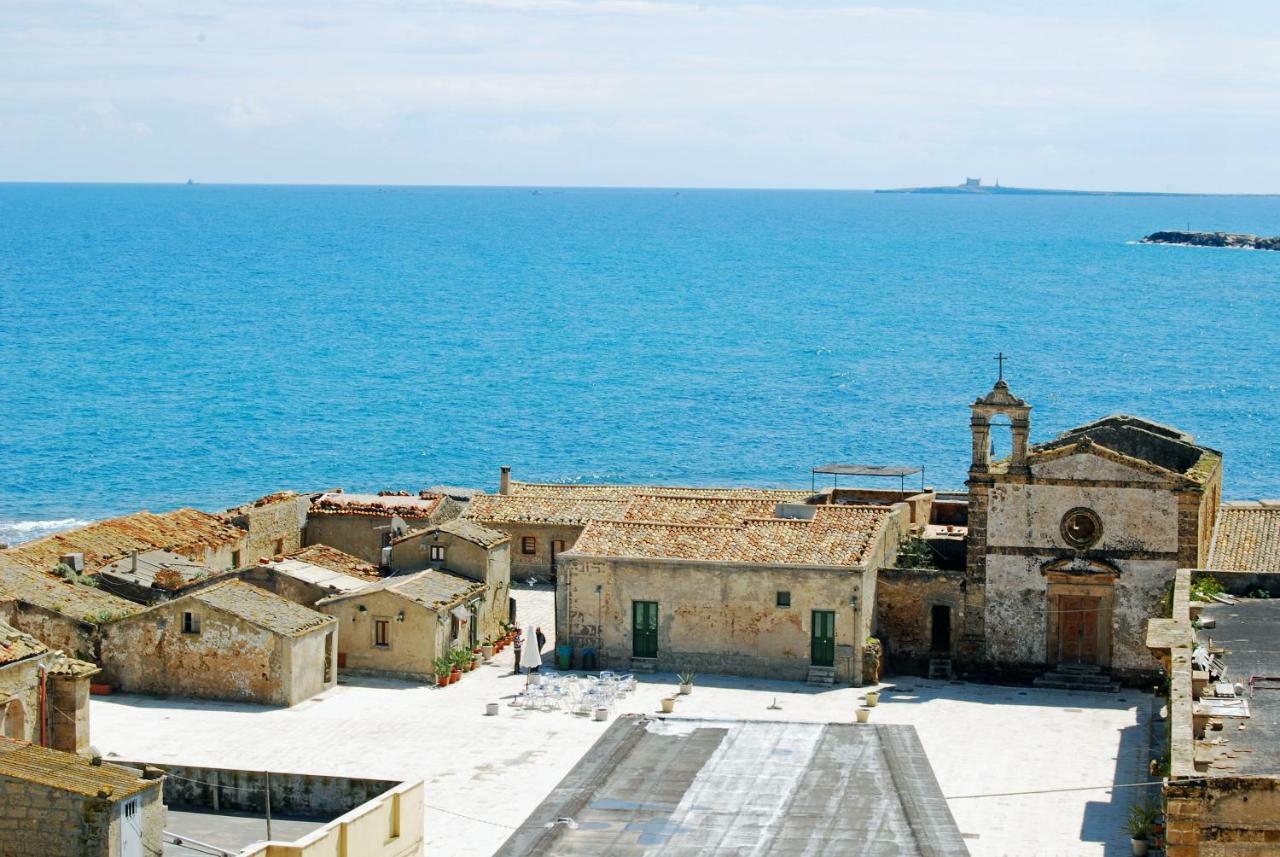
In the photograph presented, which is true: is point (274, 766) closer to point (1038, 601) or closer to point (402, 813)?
point (402, 813)

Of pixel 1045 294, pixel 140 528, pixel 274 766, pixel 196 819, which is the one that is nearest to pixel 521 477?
pixel 140 528

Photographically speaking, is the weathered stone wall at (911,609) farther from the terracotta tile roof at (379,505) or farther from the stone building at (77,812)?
the stone building at (77,812)

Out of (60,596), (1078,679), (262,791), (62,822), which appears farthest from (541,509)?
(62,822)

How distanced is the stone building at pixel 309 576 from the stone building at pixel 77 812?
2005 centimetres

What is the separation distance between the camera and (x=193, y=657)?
4097 cm

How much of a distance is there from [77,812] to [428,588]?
21541mm

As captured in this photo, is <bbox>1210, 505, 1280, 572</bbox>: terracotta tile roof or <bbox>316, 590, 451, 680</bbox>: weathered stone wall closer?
<bbox>316, 590, 451, 680</bbox>: weathered stone wall

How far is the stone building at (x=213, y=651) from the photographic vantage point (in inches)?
1599

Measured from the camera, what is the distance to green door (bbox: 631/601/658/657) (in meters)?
44.5

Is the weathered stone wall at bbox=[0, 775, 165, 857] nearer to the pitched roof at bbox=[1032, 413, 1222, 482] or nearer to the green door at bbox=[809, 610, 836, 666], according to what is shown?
the green door at bbox=[809, 610, 836, 666]

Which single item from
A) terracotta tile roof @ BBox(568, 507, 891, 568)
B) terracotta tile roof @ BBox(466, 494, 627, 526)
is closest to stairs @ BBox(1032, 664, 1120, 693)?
terracotta tile roof @ BBox(568, 507, 891, 568)

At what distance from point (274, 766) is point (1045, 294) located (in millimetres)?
155985

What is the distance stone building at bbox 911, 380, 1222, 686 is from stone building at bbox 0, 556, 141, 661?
1775 cm

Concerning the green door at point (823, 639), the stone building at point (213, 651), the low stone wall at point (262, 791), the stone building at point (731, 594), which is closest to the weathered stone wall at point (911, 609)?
the stone building at point (731, 594)
